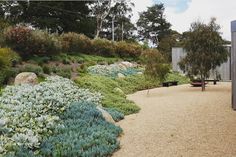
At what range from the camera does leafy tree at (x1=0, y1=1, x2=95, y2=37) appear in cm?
3531

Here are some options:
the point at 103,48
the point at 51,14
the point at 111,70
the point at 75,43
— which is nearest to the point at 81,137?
the point at 111,70

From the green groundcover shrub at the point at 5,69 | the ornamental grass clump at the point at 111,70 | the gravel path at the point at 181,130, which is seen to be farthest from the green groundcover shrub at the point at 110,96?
the ornamental grass clump at the point at 111,70

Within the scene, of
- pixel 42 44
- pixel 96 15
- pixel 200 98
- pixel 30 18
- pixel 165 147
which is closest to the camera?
pixel 165 147

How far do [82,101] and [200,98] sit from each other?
5573mm

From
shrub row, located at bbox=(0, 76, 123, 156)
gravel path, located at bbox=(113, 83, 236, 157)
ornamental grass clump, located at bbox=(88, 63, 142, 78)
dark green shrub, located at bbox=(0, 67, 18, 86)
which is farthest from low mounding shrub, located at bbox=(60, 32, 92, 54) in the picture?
shrub row, located at bbox=(0, 76, 123, 156)

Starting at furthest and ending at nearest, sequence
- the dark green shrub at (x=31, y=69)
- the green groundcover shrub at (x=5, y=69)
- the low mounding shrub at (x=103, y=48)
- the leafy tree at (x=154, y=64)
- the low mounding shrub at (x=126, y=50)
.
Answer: the low mounding shrub at (x=126, y=50) < the low mounding shrub at (x=103, y=48) < the leafy tree at (x=154, y=64) < the dark green shrub at (x=31, y=69) < the green groundcover shrub at (x=5, y=69)

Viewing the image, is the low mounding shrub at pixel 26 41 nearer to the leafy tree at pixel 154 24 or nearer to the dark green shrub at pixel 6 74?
the dark green shrub at pixel 6 74

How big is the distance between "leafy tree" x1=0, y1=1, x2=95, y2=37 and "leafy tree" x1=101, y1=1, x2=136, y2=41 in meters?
5.02

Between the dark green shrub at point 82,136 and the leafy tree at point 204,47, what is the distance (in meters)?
9.11

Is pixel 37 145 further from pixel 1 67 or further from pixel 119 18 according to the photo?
pixel 119 18

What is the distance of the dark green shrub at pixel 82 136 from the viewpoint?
6.46 meters

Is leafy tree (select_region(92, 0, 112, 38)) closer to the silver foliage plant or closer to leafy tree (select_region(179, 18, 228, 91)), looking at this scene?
leafy tree (select_region(179, 18, 228, 91))

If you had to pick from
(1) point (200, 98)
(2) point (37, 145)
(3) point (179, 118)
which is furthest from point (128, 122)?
(1) point (200, 98)

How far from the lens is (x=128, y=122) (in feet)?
32.0
